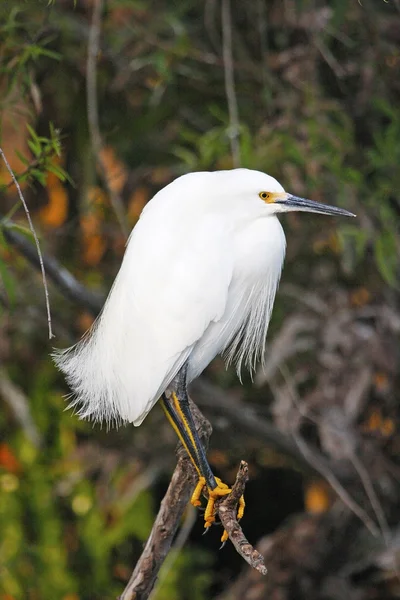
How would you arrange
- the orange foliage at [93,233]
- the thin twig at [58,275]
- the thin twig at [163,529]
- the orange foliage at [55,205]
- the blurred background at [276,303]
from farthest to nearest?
the orange foliage at [55,205], the orange foliage at [93,233], the blurred background at [276,303], the thin twig at [58,275], the thin twig at [163,529]

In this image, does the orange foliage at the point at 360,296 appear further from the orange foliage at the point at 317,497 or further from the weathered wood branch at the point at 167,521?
the weathered wood branch at the point at 167,521

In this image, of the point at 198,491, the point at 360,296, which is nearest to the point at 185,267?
the point at 198,491

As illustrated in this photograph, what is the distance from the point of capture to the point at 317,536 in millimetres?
3258

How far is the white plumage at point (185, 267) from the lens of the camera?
1.78m

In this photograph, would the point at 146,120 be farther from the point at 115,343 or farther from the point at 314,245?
the point at 115,343

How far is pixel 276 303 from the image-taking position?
3.15m

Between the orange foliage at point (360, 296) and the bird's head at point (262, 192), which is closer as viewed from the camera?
the bird's head at point (262, 192)

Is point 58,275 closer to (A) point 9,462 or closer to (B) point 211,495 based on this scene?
(B) point 211,495

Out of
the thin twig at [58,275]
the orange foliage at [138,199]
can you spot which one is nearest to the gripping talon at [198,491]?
the thin twig at [58,275]

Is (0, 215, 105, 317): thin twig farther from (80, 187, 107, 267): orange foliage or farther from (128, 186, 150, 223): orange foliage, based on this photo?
(128, 186, 150, 223): orange foliage

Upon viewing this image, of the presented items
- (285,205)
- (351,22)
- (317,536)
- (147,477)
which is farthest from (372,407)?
(285,205)

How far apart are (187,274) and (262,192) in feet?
0.68

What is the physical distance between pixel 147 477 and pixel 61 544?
410 millimetres

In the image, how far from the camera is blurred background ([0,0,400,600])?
279 cm
